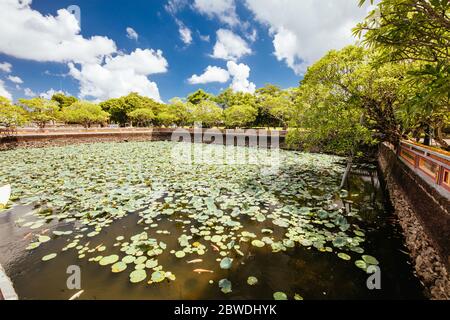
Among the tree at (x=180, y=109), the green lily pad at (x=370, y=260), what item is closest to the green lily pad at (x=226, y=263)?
the green lily pad at (x=370, y=260)

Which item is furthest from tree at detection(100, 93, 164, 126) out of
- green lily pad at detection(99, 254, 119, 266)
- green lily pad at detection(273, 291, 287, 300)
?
green lily pad at detection(273, 291, 287, 300)

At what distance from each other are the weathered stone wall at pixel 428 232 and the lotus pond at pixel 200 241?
0.82ft

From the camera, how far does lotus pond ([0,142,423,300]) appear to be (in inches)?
132

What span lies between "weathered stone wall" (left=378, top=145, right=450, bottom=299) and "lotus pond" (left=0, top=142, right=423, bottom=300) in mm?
250

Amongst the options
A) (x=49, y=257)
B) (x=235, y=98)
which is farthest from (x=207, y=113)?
(x=49, y=257)

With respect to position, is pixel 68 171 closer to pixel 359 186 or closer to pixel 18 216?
pixel 18 216

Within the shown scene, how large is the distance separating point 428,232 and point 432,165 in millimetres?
1830

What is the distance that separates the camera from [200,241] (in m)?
4.56

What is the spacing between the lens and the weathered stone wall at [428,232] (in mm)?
3242

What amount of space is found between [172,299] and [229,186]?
542 centimetres

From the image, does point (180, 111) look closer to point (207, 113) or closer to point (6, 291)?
point (207, 113)

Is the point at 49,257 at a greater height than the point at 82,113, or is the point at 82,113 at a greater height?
the point at 82,113

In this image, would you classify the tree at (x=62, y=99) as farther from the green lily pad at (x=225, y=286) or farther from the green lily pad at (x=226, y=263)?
the green lily pad at (x=225, y=286)
